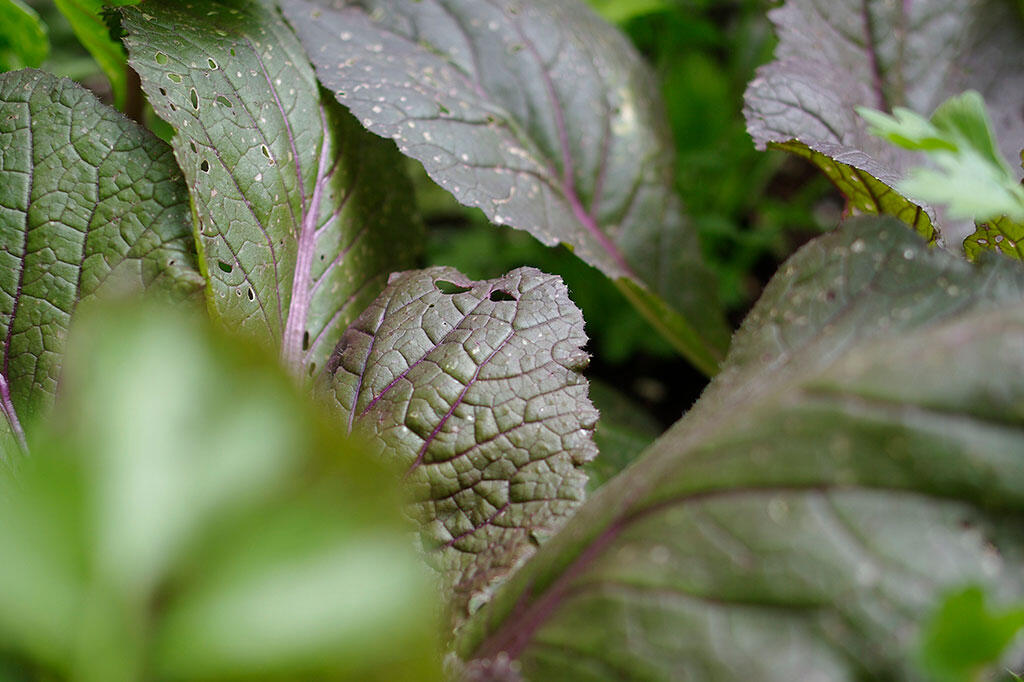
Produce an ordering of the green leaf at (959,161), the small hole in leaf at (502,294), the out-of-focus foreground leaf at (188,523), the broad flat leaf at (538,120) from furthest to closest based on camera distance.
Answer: the broad flat leaf at (538,120), the small hole in leaf at (502,294), the green leaf at (959,161), the out-of-focus foreground leaf at (188,523)

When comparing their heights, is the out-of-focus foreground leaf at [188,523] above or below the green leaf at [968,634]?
below

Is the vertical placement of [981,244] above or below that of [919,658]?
above

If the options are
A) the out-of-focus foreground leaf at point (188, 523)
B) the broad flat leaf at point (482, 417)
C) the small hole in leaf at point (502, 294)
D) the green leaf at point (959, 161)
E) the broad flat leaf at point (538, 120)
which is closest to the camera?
the out-of-focus foreground leaf at point (188, 523)

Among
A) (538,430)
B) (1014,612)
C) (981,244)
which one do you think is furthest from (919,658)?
(981,244)

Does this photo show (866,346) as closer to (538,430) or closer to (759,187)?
(538,430)

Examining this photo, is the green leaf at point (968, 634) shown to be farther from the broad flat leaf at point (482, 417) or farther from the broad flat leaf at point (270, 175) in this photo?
the broad flat leaf at point (270, 175)

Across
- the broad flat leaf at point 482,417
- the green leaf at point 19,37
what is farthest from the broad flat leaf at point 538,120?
the green leaf at point 19,37

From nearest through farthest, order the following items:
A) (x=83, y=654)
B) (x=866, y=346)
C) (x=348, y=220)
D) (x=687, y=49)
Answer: (x=83, y=654) < (x=866, y=346) < (x=348, y=220) < (x=687, y=49)

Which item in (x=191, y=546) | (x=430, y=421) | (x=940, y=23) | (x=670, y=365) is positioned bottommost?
(x=670, y=365)

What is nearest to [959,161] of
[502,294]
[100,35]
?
[502,294]
